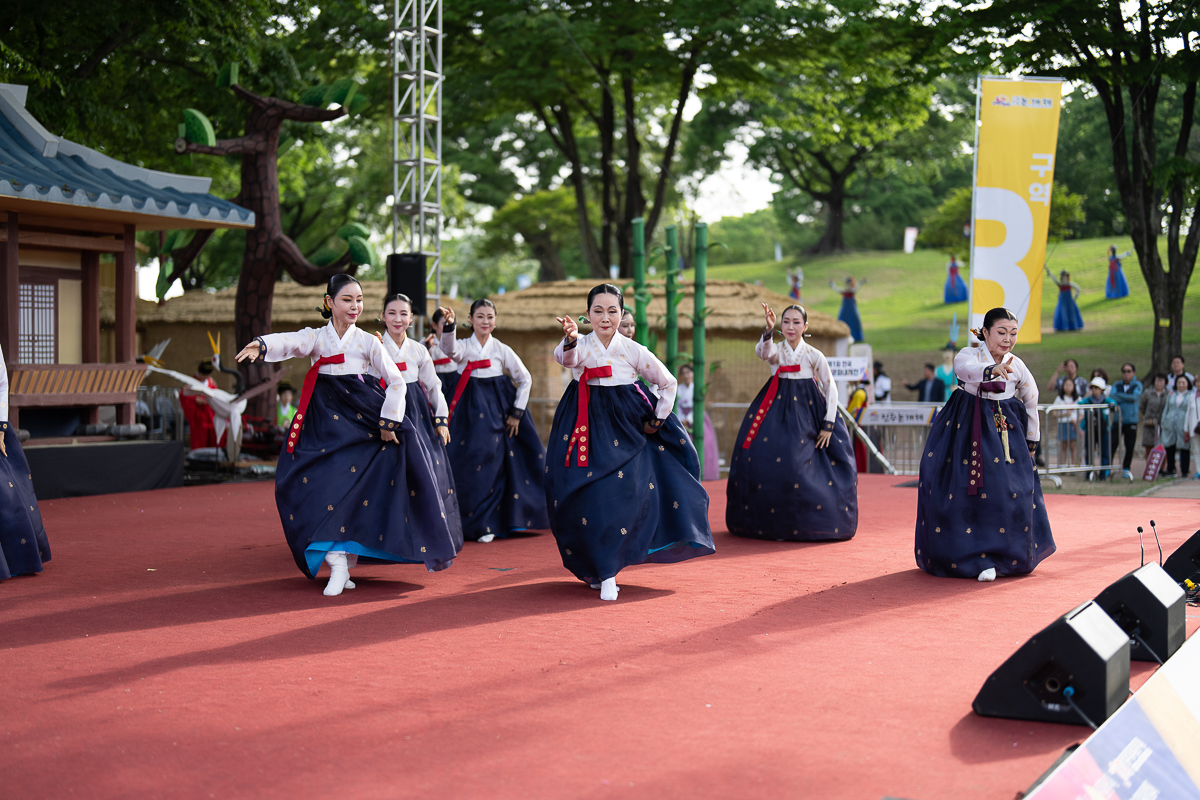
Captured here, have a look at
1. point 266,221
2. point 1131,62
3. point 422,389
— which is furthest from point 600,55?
point 422,389

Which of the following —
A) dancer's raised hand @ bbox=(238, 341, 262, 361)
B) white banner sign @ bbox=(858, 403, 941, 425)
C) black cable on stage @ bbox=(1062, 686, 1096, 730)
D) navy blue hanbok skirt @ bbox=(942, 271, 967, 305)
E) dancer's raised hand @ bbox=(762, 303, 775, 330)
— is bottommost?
black cable on stage @ bbox=(1062, 686, 1096, 730)

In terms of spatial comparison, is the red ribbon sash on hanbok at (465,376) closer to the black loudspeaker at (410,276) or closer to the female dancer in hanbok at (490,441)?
the female dancer in hanbok at (490,441)

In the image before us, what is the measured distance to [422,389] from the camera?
670 cm

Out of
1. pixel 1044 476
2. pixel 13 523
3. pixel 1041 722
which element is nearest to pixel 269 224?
pixel 13 523

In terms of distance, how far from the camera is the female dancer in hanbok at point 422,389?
6427mm

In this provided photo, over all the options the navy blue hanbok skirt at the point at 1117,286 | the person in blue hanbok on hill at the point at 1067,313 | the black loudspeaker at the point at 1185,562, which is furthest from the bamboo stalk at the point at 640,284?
the navy blue hanbok skirt at the point at 1117,286

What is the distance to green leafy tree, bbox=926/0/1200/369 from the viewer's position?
14.3m

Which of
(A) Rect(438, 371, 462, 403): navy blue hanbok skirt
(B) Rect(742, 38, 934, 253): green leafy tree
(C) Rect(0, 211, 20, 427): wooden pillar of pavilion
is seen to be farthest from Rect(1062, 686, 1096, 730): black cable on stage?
(B) Rect(742, 38, 934, 253): green leafy tree

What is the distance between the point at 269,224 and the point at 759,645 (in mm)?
11950

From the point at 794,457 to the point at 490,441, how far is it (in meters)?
2.18

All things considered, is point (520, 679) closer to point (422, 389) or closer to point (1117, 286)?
point (422, 389)

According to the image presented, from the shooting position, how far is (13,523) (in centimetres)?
620

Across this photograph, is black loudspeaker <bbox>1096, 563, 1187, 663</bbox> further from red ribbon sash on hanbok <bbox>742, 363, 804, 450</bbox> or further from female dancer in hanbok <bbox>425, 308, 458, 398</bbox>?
female dancer in hanbok <bbox>425, 308, 458, 398</bbox>

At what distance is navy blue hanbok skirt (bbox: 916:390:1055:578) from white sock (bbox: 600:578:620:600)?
6.30ft
